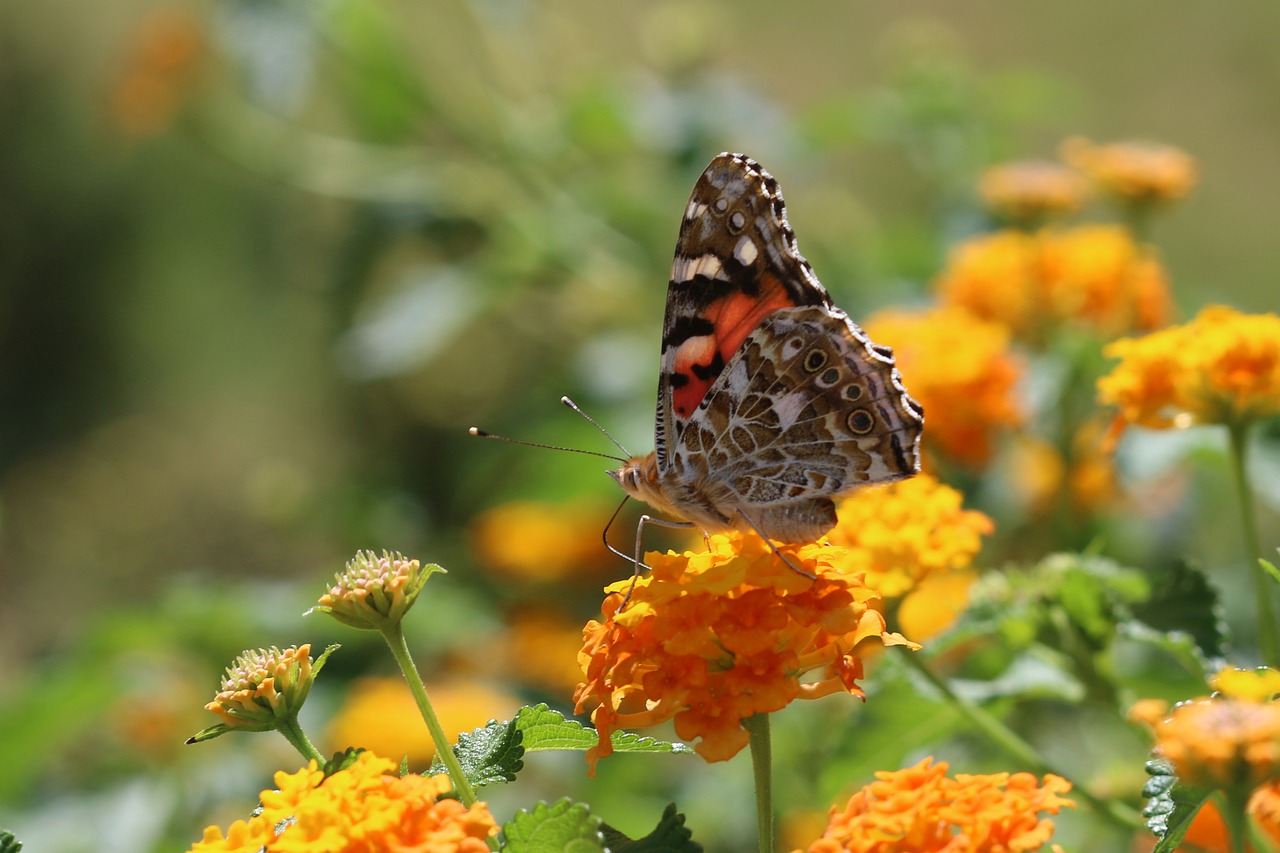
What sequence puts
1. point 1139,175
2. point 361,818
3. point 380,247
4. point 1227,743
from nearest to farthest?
point 1227,743 < point 361,818 < point 1139,175 < point 380,247

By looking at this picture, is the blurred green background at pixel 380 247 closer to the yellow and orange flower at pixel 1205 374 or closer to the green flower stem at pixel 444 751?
the yellow and orange flower at pixel 1205 374

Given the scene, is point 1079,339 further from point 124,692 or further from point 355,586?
point 124,692

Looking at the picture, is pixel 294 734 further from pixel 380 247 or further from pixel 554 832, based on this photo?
pixel 380 247

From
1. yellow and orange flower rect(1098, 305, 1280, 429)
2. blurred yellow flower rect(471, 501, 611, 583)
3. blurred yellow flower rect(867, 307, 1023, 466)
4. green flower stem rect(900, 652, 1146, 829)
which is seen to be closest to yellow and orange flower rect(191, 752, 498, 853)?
green flower stem rect(900, 652, 1146, 829)

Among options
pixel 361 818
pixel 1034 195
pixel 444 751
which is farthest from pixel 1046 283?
pixel 361 818

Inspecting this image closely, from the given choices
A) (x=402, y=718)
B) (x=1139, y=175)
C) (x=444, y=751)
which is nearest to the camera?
(x=444, y=751)

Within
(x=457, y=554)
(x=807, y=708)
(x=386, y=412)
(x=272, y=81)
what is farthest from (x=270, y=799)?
(x=386, y=412)
